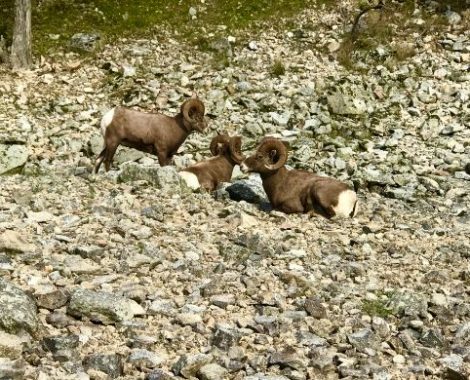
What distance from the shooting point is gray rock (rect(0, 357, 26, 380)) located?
20.2ft

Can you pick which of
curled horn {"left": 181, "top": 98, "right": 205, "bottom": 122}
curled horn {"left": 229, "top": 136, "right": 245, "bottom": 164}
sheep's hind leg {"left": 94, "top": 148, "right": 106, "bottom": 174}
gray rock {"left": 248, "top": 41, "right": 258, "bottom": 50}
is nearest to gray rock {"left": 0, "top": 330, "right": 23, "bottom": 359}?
sheep's hind leg {"left": 94, "top": 148, "right": 106, "bottom": 174}

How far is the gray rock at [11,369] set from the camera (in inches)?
242

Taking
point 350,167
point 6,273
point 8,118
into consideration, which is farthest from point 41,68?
point 6,273

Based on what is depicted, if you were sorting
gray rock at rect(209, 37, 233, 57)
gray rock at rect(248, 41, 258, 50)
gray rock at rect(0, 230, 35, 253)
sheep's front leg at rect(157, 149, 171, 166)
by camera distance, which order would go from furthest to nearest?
gray rock at rect(248, 41, 258, 50) < gray rock at rect(209, 37, 233, 57) < sheep's front leg at rect(157, 149, 171, 166) < gray rock at rect(0, 230, 35, 253)

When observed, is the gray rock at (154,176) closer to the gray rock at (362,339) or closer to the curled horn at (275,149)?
the curled horn at (275,149)

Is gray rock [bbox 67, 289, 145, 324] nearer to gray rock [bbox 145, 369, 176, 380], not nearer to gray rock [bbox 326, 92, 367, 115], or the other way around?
gray rock [bbox 145, 369, 176, 380]

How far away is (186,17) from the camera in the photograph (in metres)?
25.9

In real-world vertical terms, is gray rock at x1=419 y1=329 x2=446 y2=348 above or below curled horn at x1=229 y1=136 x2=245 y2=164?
below

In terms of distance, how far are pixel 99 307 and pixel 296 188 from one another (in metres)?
6.69

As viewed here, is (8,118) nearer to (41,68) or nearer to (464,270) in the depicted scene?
(41,68)

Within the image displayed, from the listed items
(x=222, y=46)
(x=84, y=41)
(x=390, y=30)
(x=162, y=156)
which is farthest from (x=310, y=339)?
(x=390, y=30)

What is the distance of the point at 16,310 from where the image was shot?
23.5 feet

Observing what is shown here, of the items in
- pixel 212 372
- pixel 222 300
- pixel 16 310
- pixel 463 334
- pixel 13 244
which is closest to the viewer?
pixel 212 372

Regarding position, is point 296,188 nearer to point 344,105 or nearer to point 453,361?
point 453,361
